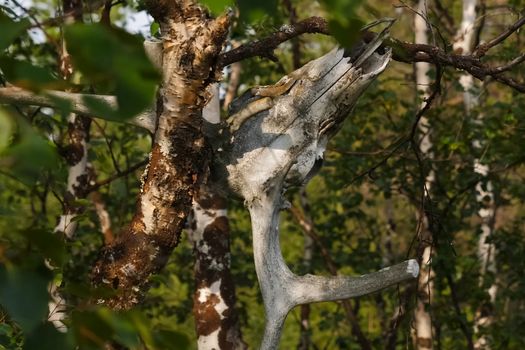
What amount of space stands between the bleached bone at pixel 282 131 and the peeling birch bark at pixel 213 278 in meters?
2.02

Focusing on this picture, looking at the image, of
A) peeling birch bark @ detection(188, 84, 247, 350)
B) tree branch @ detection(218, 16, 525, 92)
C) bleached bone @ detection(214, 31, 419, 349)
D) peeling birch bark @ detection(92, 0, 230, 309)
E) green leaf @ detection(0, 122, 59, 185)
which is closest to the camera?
green leaf @ detection(0, 122, 59, 185)

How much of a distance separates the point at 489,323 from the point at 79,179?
16.5 feet

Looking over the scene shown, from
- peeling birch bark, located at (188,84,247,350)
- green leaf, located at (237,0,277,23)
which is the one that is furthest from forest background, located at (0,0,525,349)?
peeling birch bark, located at (188,84,247,350)

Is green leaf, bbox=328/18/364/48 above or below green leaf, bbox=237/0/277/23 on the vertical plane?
below

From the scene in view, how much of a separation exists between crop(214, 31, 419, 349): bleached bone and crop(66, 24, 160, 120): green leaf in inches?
84.0

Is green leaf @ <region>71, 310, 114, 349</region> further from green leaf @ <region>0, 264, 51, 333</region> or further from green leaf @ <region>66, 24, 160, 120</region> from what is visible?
green leaf @ <region>66, 24, 160, 120</region>

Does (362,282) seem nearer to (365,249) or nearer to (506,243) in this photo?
(506,243)

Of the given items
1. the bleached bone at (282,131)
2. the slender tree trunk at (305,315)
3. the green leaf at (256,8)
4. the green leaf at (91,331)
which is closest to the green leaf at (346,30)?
the green leaf at (256,8)

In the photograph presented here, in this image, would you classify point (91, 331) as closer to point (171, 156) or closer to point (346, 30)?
point (346, 30)

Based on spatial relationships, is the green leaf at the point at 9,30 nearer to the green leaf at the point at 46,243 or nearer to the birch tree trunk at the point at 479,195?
the green leaf at the point at 46,243

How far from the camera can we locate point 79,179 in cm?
586

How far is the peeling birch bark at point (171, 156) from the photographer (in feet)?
9.18

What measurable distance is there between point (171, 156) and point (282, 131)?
1.53 feet

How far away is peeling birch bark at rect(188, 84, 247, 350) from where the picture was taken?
5289 mm
